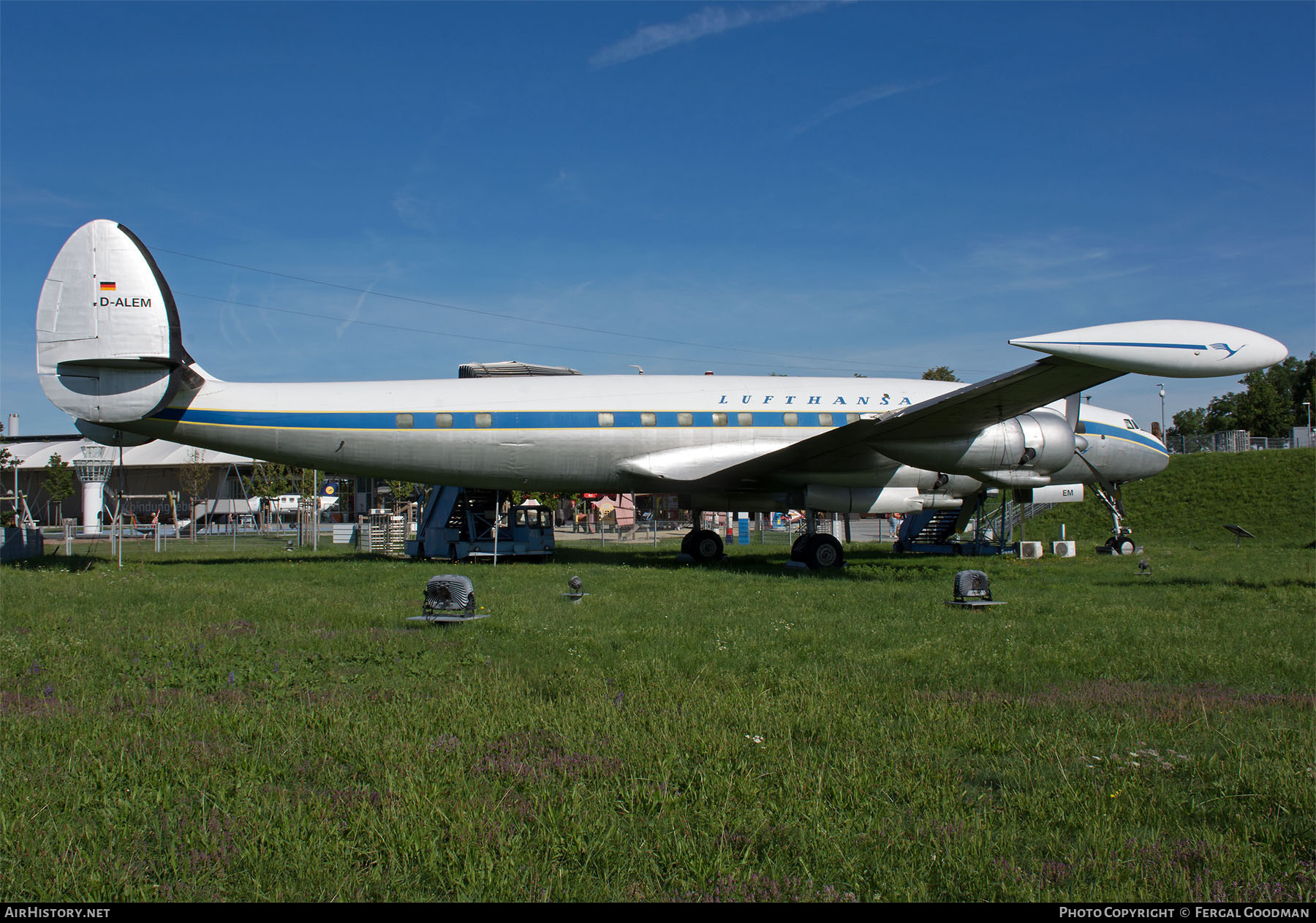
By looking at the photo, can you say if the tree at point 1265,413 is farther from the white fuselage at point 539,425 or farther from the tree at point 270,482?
the tree at point 270,482

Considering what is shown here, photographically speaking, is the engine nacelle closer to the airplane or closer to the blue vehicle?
the airplane

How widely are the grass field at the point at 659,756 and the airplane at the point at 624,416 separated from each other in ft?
18.0

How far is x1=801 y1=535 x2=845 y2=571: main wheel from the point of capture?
18.2 m

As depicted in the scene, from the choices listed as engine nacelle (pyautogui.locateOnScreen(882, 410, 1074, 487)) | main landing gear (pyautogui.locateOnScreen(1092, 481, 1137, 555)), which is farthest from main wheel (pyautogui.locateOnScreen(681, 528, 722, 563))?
main landing gear (pyautogui.locateOnScreen(1092, 481, 1137, 555))

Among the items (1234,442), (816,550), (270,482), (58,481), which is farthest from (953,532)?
(58,481)

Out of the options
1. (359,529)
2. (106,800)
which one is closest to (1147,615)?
(106,800)

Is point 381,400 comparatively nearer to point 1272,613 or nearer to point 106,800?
point 106,800

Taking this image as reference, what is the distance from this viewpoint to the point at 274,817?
145 inches

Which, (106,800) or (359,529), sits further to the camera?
(359,529)

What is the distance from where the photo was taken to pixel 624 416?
60.3 feet

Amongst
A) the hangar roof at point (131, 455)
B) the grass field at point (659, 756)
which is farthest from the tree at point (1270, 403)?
the hangar roof at point (131, 455)

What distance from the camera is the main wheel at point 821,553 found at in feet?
59.8

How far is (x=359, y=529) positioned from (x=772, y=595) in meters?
21.5

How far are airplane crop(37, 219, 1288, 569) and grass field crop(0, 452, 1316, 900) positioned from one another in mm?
5482
